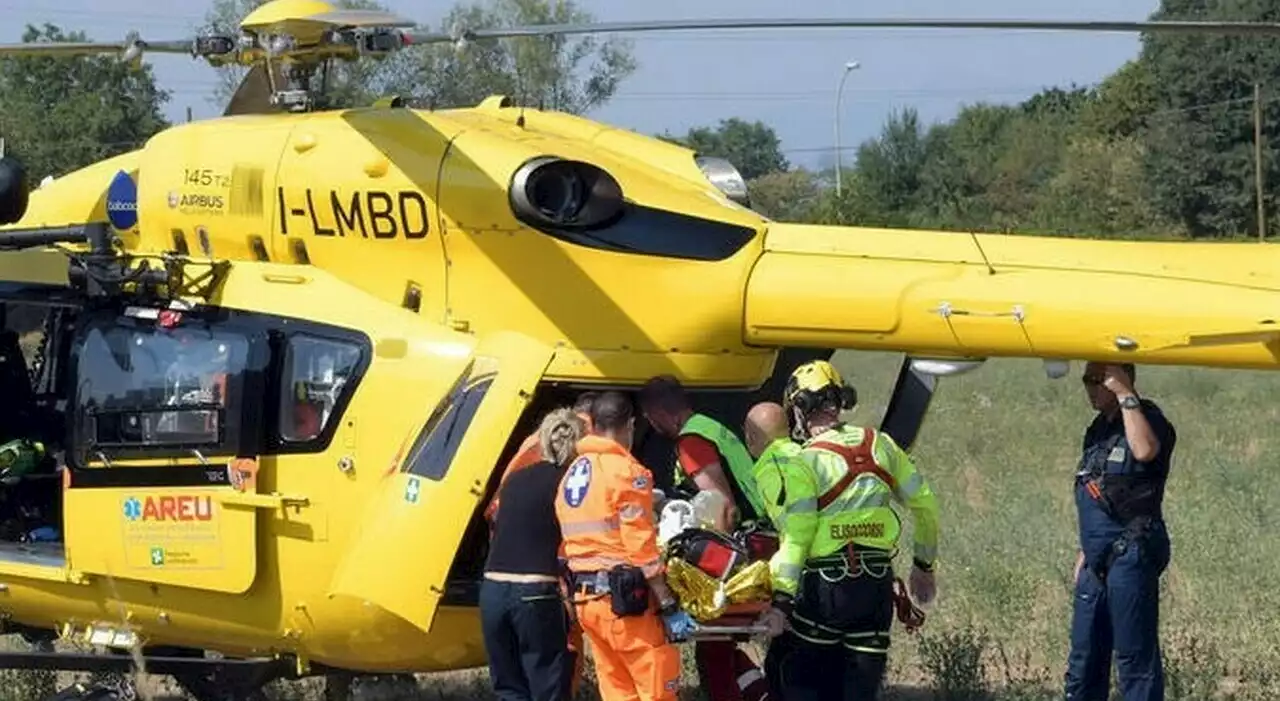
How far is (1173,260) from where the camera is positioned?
7.35m

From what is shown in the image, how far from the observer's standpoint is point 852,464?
296 inches

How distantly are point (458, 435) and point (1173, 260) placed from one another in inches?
116

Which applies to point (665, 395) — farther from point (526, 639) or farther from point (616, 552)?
point (526, 639)

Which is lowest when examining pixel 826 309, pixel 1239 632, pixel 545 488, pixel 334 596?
pixel 1239 632

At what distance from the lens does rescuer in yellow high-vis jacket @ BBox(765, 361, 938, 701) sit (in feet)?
24.6

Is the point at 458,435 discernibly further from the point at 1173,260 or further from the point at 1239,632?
the point at 1239,632

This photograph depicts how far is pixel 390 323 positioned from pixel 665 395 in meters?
1.29

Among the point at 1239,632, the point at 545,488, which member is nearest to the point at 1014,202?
the point at 1239,632

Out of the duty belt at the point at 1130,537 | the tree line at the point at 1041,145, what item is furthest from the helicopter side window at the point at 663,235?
the tree line at the point at 1041,145

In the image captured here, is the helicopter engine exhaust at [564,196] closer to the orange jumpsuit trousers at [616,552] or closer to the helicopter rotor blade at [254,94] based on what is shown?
the orange jumpsuit trousers at [616,552]

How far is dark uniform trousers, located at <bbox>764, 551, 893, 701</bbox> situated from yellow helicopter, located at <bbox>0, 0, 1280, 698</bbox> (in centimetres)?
91

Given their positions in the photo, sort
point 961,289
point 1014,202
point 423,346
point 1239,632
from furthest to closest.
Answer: point 1014,202 → point 1239,632 → point 423,346 → point 961,289

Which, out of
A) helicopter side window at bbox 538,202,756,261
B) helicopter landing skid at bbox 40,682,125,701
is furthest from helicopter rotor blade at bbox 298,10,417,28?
helicopter landing skid at bbox 40,682,125,701

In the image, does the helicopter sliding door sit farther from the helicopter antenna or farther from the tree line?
the tree line
